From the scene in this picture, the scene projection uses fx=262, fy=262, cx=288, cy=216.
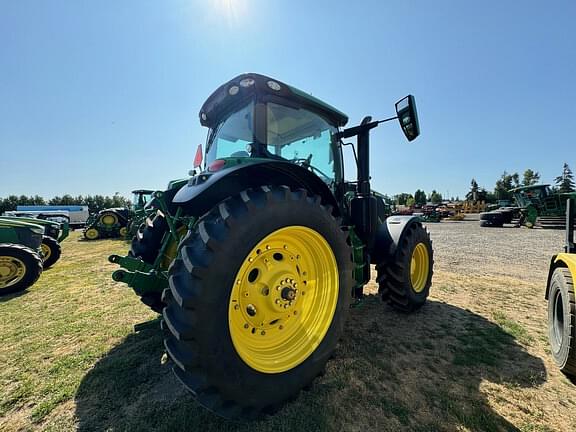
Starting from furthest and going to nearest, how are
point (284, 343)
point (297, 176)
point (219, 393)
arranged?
point (297, 176)
point (284, 343)
point (219, 393)

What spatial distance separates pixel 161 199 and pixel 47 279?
5.10m

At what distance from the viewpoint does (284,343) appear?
1.96 meters

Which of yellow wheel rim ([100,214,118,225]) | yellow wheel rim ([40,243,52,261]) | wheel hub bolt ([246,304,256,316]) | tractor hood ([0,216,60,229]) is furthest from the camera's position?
yellow wheel rim ([100,214,118,225])

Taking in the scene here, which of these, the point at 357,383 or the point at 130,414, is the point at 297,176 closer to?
the point at 357,383

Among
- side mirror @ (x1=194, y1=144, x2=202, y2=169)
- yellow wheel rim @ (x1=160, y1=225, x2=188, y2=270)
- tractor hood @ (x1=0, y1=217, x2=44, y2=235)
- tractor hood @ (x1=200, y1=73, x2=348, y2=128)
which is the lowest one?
yellow wheel rim @ (x1=160, y1=225, x2=188, y2=270)

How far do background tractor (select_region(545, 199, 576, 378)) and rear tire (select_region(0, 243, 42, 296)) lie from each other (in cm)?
729

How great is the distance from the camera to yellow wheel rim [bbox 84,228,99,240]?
1467 cm

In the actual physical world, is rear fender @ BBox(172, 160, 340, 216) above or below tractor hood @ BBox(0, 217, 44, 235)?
above

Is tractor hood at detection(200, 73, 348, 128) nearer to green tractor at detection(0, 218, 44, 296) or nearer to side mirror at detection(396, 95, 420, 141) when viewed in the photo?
side mirror at detection(396, 95, 420, 141)

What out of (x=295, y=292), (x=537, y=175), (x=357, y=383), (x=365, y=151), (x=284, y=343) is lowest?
(x=357, y=383)

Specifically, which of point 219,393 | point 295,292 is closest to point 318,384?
point 295,292

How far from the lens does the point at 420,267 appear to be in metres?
3.76

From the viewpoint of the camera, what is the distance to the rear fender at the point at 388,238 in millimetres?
3230

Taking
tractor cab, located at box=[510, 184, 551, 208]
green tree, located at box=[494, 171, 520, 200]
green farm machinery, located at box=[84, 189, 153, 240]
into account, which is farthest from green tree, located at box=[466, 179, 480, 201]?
green farm machinery, located at box=[84, 189, 153, 240]
